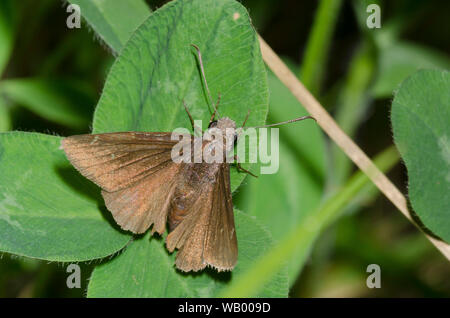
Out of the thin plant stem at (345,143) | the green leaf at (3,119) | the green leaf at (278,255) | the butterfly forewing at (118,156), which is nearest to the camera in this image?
the green leaf at (278,255)

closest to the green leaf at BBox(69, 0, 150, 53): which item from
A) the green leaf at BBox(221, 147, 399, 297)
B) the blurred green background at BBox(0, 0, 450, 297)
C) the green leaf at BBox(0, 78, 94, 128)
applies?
the blurred green background at BBox(0, 0, 450, 297)

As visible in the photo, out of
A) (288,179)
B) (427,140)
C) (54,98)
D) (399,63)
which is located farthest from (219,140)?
(399,63)

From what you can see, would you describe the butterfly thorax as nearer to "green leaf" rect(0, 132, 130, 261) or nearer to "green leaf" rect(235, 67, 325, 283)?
"green leaf" rect(0, 132, 130, 261)

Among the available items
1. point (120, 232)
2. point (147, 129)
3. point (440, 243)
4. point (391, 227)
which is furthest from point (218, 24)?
point (391, 227)

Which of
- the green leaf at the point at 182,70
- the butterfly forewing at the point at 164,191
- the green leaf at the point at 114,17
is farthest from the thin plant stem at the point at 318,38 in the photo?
the butterfly forewing at the point at 164,191

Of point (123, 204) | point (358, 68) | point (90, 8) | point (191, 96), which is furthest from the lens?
point (358, 68)

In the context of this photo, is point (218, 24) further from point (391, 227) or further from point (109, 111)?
point (391, 227)

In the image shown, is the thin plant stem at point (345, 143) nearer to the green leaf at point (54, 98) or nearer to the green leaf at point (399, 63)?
the green leaf at point (399, 63)
